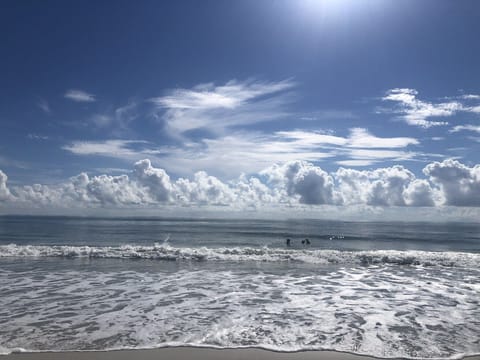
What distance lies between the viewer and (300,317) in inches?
455

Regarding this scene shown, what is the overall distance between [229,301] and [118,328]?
4.64 metres

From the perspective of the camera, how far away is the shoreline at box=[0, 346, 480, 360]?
8156 mm

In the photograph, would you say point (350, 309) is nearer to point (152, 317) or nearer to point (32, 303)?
point (152, 317)

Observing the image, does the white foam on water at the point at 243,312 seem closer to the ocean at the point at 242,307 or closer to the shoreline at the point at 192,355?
the ocean at the point at 242,307

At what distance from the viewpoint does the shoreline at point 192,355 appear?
26.8ft

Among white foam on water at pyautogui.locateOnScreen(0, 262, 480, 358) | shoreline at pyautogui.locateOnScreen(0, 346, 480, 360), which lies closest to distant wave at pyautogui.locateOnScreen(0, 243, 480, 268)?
white foam on water at pyautogui.locateOnScreen(0, 262, 480, 358)

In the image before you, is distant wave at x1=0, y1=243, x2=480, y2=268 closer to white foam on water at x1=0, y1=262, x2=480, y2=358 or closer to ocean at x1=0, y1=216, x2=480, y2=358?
ocean at x1=0, y1=216, x2=480, y2=358

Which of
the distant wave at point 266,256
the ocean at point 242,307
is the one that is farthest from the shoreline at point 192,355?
the distant wave at point 266,256

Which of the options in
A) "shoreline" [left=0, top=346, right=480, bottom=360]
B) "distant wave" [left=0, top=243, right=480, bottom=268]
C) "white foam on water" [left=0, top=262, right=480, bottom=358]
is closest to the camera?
"shoreline" [left=0, top=346, right=480, bottom=360]

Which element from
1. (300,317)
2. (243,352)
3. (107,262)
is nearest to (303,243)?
(107,262)

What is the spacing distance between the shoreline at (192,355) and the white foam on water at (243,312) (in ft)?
1.01

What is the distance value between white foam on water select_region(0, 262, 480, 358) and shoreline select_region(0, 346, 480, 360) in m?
0.31

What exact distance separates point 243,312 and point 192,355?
400 cm

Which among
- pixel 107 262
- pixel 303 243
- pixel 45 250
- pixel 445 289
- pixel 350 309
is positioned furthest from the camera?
pixel 303 243
